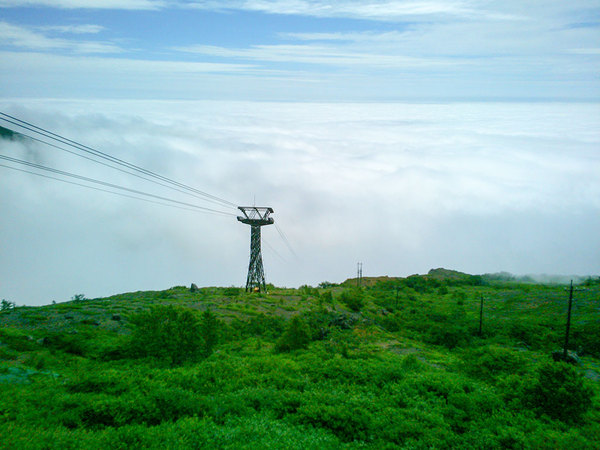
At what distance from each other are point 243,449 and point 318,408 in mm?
5095

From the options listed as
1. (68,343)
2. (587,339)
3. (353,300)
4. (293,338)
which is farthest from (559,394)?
(353,300)

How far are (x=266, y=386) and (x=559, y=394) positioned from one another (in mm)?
14480

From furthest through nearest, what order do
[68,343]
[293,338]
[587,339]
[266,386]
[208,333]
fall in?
[587,339] → [293,338] → [208,333] → [68,343] → [266,386]

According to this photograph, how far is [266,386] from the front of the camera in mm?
23625

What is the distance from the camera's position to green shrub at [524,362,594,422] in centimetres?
2050

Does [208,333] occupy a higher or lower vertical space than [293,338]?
higher

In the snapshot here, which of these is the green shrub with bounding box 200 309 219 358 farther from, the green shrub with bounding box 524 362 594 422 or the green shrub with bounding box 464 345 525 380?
the green shrub with bounding box 524 362 594 422

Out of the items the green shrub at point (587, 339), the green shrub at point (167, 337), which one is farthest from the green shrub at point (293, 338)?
the green shrub at point (587, 339)

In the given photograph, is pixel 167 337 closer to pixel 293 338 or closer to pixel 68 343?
pixel 68 343

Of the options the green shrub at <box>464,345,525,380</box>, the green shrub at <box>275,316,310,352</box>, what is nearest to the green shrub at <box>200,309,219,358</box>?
the green shrub at <box>275,316,310,352</box>

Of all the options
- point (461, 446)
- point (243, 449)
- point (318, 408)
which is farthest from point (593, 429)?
point (243, 449)

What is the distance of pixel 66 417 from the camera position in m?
17.1

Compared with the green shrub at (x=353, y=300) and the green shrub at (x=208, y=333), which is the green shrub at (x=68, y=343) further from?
the green shrub at (x=353, y=300)

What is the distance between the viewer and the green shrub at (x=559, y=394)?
67.3 feet
